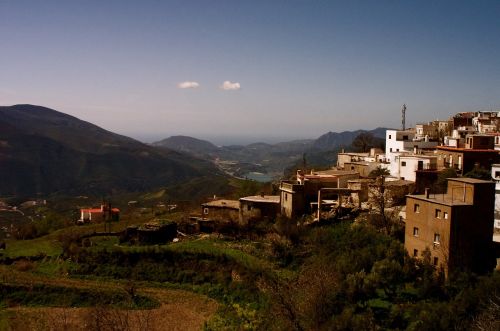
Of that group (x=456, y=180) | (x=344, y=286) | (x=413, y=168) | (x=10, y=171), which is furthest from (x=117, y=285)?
(x=10, y=171)

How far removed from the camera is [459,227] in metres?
21.2

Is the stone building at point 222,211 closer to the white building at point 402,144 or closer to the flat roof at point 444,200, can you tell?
the white building at point 402,144

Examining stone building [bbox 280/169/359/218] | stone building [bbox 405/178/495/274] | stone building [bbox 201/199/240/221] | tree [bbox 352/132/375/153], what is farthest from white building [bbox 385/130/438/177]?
tree [bbox 352/132/375/153]

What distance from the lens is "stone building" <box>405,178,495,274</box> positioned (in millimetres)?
21141

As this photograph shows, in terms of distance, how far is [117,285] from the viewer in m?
26.5

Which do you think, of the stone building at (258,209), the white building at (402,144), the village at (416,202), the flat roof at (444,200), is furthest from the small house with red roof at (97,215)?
the flat roof at (444,200)

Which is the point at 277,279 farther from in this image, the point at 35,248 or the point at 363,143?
the point at 363,143

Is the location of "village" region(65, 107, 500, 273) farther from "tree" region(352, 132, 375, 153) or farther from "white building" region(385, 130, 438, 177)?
"tree" region(352, 132, 375, 153)

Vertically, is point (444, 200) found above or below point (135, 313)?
above

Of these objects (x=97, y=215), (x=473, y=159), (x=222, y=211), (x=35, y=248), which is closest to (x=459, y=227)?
(x=473, y=159)

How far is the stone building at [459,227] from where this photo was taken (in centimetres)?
2114

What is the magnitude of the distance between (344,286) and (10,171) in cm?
17738

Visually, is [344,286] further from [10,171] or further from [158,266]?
[10,171]

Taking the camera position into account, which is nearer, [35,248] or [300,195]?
[300,195]
